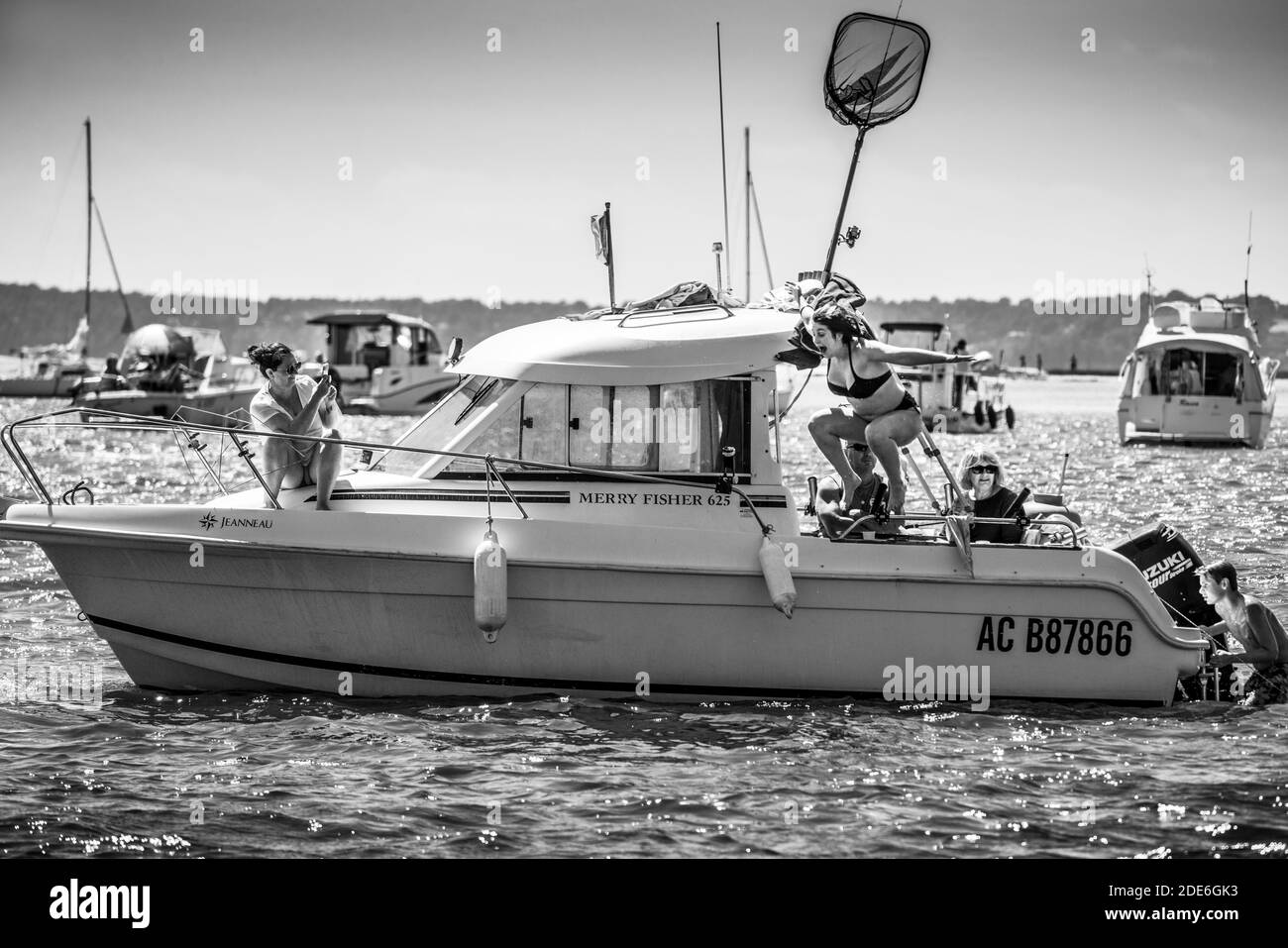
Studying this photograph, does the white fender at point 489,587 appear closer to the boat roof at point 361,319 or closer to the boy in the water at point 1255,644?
the boy in the water at point 1255,644

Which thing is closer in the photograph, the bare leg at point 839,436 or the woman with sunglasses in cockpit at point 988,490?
the bare leg at point 839,436

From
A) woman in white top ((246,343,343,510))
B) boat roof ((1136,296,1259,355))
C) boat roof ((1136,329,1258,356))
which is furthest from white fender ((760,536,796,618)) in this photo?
boat roof ((1136,296,1259,355))

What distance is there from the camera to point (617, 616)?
956 cm

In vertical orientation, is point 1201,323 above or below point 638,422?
above

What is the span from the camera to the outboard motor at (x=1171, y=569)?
10414 millimetres

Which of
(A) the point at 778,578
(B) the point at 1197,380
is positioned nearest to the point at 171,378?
(B) the point at 1197,380

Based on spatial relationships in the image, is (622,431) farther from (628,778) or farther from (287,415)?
(628,778)

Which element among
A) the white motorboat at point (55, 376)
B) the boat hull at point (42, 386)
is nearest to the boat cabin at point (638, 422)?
the white motorboat at point (55, 376)

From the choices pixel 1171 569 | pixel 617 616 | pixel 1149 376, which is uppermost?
pixel 1149 376

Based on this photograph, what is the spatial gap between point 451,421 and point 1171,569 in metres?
5.20

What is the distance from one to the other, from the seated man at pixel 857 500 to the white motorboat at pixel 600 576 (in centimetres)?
29
